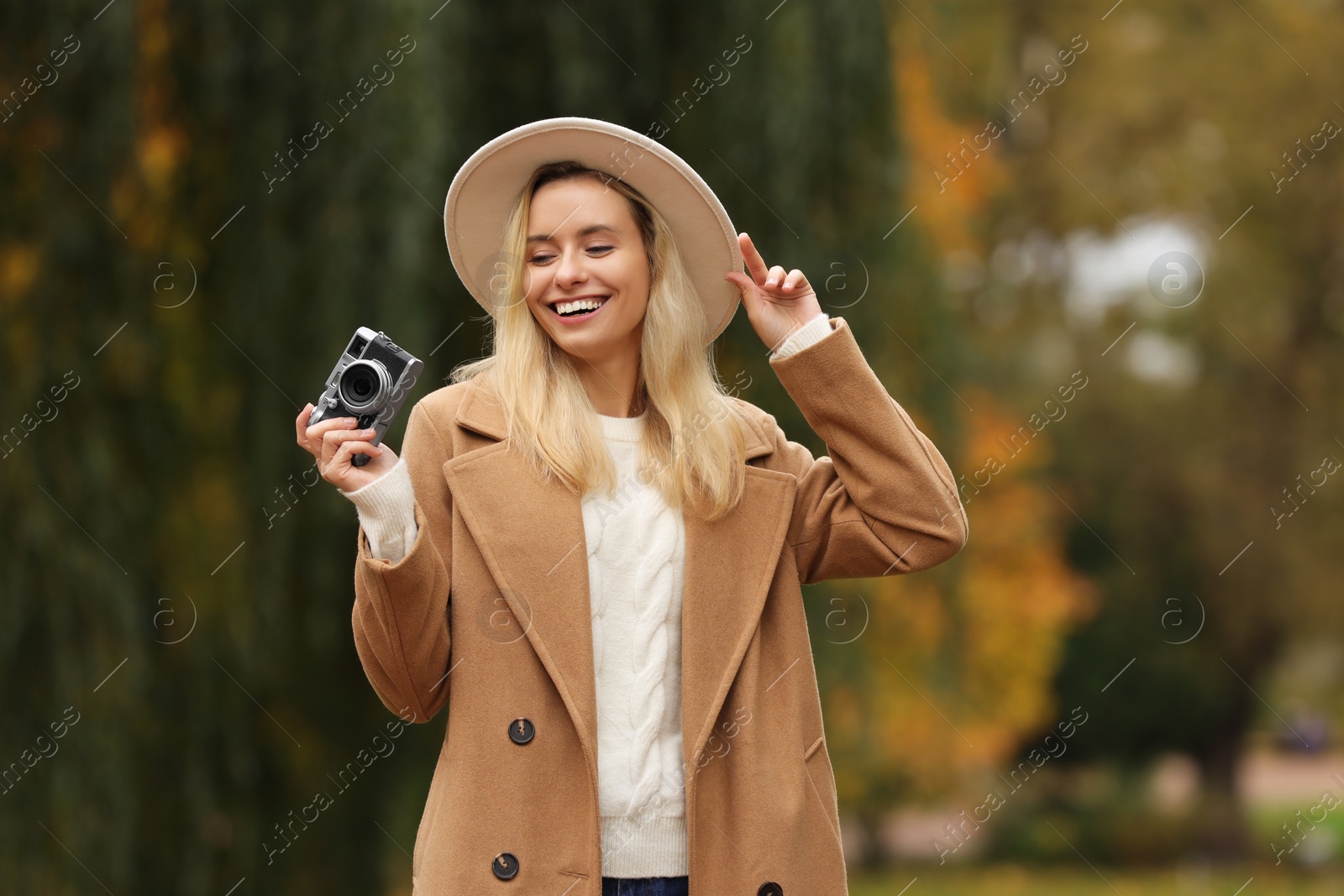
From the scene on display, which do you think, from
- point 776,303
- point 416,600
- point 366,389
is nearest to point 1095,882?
point 776,303

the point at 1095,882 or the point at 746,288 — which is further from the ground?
the point at 746,288

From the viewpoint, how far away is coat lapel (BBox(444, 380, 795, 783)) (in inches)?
80.5

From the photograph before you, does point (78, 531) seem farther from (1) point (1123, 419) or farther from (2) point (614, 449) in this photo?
(1) point (1123, 419)

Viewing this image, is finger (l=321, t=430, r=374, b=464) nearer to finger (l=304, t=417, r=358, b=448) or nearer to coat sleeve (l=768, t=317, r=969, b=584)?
finger (l=304, t=417, r=358, b=448)

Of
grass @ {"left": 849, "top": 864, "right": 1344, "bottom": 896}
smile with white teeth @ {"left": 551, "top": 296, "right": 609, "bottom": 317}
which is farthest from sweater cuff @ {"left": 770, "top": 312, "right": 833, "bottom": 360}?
grass @ {"left": 849, "top": 864, "right": 1344, "bottom": 896}

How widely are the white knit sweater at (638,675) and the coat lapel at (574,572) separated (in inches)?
1.3

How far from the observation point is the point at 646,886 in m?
2.07

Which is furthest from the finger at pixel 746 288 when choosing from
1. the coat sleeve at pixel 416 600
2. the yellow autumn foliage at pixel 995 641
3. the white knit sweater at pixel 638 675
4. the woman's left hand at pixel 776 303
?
the yellow autumn foliage at pixel 995 641

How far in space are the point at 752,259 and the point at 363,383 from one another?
0.63 m

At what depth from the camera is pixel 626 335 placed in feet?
7.51

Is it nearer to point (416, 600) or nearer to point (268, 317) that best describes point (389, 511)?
point (416, 600)

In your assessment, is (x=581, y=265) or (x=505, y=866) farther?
(x=581, y=265)

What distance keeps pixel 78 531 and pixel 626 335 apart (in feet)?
8.94

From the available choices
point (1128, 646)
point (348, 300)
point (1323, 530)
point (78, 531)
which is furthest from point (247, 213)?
point (1128, 646)
